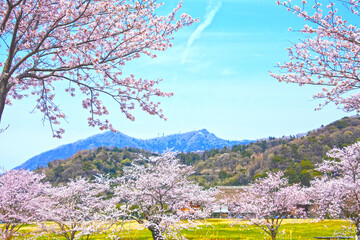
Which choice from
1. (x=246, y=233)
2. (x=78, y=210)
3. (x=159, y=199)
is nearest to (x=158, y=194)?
(x=159, y=199)

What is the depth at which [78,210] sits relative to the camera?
1530 centimetres

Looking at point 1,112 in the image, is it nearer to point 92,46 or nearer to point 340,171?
point 92,46

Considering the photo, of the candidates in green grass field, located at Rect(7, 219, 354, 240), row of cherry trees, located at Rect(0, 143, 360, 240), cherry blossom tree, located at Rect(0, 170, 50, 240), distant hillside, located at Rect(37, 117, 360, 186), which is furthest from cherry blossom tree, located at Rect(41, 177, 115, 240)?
distant hillside, located at Rect(37, 117, 360, 186)

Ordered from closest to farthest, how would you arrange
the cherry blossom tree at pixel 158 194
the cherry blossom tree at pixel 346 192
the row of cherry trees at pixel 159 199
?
the cherry blossom tree at pixel 346 192
the row of cherry trees at pixel 159 199
the cherry blossom tree at pixel 158 194

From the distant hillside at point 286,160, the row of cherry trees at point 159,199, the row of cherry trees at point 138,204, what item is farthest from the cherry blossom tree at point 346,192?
the distant hillside at point 286,160

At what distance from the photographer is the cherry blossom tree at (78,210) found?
13188 mm

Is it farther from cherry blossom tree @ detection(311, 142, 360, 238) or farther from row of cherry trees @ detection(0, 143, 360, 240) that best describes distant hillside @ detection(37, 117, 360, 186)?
cherry blossom tree @ detection(311, 142, 360, 238)

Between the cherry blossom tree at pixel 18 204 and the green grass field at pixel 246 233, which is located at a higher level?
the cherry blossom tree at pixel 18 204

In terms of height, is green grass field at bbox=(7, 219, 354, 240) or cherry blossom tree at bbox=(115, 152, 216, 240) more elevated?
cherry blossom tree at bbox=(115, 152, 216, 240)

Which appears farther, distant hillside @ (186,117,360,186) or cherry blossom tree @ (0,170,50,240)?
distant hillside @ (186,117,360,186)

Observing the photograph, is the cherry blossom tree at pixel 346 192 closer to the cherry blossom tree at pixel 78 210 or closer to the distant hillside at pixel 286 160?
the cherry blossom tree at pixel 78 210

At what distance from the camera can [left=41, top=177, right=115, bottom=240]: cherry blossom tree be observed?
43.3 feet

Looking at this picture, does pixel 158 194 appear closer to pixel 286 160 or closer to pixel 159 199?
pixel 159 199

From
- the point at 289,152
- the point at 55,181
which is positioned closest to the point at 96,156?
the point at 55,181
